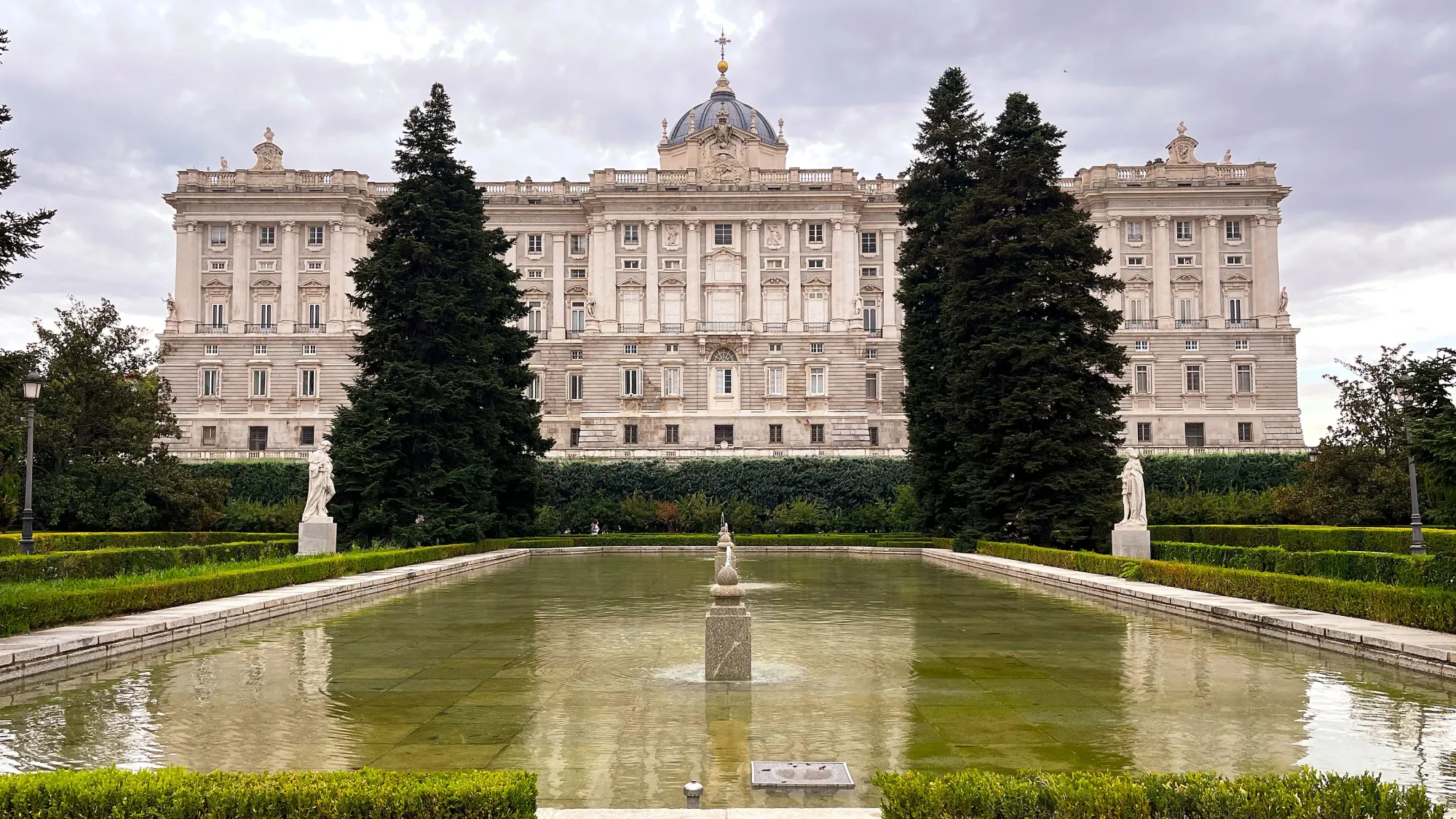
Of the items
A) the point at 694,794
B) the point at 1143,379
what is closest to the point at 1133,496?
the point at 694,794

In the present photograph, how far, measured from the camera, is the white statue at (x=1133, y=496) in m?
27.7

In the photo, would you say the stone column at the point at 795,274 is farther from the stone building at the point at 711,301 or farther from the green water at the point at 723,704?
the green water at the point at 723,704

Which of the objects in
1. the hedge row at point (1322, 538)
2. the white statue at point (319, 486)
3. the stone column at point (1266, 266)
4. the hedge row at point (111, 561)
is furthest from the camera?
the stone column at point (1266, 266)

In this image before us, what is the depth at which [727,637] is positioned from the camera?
1127 cm

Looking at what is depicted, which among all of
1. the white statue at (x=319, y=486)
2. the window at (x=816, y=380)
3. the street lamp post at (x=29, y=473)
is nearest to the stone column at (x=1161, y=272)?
the window at (x=816, y=380)

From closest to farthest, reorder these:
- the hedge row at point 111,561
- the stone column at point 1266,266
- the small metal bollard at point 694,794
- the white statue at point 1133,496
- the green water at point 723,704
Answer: the small metal bollard at point 694,794 → the green water at point 723,704 → the hedge row at point 111,561 → the white statue at point 1133,496 → the stone column at point 1266,266

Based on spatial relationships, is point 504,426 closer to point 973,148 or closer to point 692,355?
point 973,148

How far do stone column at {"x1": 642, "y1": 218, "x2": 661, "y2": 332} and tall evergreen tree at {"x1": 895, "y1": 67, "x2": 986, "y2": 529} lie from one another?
118ft

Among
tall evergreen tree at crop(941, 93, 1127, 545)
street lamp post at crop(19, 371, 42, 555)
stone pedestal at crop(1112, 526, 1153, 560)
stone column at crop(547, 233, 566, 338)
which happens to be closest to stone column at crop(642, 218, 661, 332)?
stone column at crop(547, 233, 566, 338)

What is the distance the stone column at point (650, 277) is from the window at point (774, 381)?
8.12 meters

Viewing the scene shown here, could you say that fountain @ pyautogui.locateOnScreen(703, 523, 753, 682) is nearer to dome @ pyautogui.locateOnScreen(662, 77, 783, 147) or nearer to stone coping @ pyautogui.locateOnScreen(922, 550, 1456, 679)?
stone coping @ pyautogui.locateOnScreen(922, 550, 1456, 679)

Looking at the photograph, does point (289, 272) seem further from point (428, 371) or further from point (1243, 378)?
point (1243, 378)

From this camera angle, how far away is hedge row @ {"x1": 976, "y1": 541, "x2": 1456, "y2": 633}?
13.9m

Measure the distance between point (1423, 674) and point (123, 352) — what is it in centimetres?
3892
